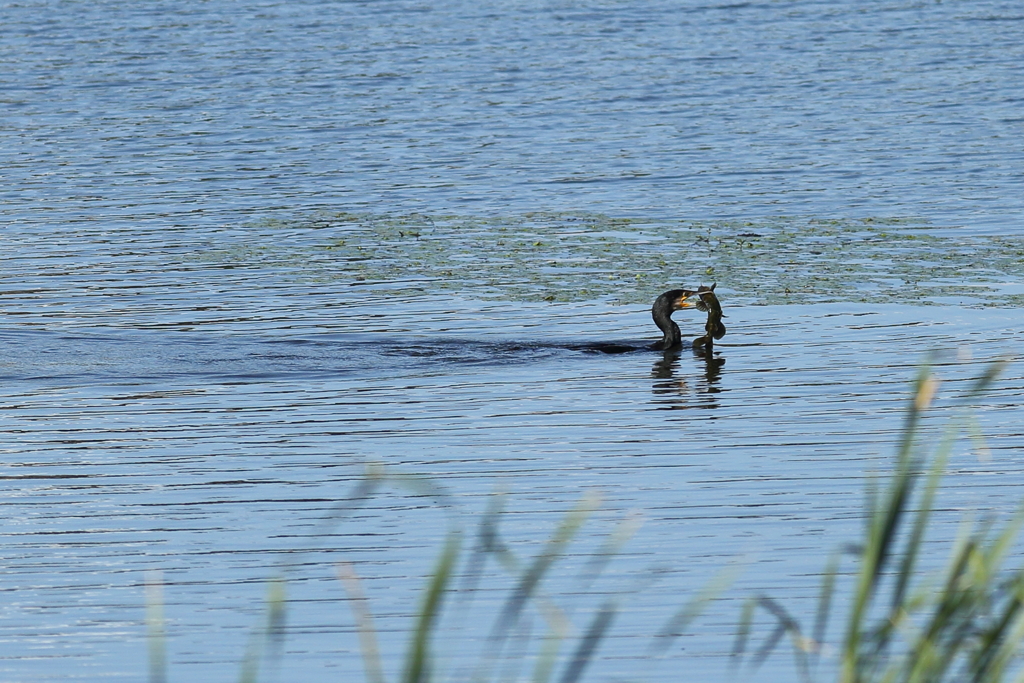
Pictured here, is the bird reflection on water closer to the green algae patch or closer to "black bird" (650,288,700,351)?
"black bird" (650,288,700,351)

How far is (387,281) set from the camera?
1736 cm

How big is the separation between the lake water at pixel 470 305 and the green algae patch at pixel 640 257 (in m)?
0.07

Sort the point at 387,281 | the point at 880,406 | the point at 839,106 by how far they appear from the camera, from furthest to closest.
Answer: the point at 839,106, the point at 387,281, the point at 880,406

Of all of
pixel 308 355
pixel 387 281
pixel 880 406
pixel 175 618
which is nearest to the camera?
pixel 175 618

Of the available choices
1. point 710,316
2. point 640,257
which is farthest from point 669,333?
point 640,257

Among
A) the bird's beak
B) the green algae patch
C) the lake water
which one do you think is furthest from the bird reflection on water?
the green algae patch

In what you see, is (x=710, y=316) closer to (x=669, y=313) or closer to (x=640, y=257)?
(x=669, y=313)

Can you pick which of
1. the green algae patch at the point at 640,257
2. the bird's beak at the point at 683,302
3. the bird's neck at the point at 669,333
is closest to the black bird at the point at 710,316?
the bird's beak at the point at 683,302

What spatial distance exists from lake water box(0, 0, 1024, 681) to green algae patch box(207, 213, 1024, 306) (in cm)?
7

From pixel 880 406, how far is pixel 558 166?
12.6m

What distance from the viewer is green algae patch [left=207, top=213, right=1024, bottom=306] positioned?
16.5m

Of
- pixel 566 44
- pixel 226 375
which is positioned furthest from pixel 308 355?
pixel 566 44

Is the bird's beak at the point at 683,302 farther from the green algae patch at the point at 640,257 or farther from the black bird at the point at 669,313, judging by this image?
the green algae patch at the point at 640,257

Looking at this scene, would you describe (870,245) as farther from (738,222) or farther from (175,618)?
(175,618)
